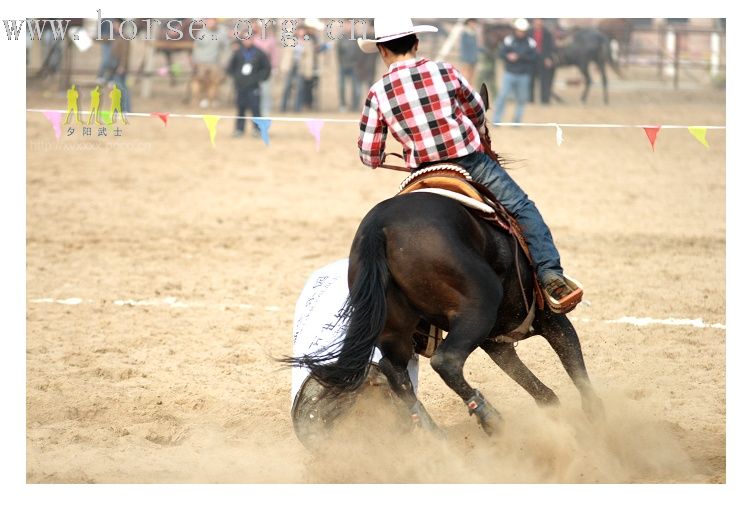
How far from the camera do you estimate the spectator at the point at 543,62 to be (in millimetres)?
20734

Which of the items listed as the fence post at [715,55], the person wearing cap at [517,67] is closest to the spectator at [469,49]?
the person wearing cap at [517,67]

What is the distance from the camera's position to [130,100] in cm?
2000

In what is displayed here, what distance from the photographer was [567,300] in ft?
14.8

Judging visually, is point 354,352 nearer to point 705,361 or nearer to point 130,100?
point 705,361

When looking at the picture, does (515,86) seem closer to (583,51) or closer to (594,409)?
(583,51)

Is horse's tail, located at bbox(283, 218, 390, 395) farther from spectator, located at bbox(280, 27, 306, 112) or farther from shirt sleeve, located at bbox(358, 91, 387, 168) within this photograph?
spectator, located at bbox(280, 27, 306, 112)

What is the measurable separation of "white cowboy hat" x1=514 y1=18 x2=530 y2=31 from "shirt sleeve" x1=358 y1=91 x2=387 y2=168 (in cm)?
1423

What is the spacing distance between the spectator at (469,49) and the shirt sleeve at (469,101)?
15790mm

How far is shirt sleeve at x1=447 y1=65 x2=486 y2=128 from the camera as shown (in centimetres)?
452

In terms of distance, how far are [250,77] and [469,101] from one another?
40.0 feet

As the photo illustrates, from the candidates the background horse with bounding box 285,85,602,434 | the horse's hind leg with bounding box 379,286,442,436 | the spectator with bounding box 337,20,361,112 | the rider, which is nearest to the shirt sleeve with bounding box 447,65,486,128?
the rider

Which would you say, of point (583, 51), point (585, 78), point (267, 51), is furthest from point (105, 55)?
point (583, 51)

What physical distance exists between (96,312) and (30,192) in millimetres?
5087

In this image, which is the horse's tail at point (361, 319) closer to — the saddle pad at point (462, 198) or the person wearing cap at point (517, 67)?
the saddle pad at point (462, 198)
